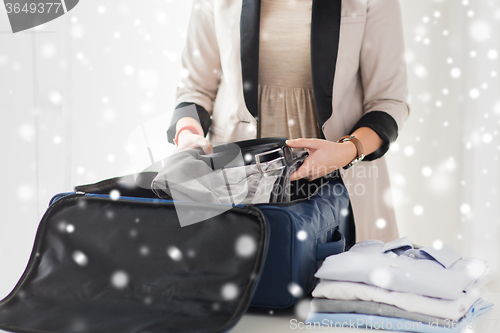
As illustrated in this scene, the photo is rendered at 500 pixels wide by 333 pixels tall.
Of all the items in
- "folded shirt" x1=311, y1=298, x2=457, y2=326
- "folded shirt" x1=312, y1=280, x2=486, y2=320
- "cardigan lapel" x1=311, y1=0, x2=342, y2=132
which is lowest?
"folded shirt" x1=311, y1=298, x2=457, y2=326

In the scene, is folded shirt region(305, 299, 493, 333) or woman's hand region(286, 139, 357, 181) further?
woman's hand region(286, 139, 357, 181)

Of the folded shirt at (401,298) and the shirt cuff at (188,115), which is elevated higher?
the shirt cuff at (188,115)

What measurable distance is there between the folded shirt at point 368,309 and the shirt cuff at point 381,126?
478 mm

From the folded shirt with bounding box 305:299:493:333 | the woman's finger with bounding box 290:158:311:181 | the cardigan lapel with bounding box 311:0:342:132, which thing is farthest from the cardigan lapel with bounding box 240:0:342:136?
the folded shirt with bounding box 305:299:493:333

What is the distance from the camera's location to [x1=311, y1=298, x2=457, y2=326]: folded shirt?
0.44 m

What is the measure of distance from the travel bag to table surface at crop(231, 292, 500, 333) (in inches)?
0.7

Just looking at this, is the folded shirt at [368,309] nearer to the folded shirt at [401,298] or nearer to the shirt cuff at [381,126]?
the folded shirt at [401,298]

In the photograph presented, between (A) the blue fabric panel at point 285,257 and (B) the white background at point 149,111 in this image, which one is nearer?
(A) the blue fabric panel at point 285,257

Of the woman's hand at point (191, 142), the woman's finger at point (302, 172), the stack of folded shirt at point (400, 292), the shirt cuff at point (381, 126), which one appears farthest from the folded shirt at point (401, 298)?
the shirt cuff at point (381, 126)

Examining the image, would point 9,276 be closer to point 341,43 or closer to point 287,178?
point 287,178

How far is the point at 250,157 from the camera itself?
62 centimetres

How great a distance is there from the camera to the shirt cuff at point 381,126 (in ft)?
2.83

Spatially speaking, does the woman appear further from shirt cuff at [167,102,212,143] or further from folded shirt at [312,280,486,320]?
folded shirt at [312,280,486,320]

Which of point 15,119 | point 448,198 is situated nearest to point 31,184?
point 15,119
